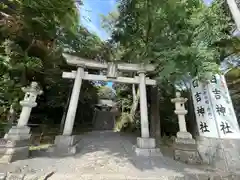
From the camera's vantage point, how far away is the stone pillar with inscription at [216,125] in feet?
14.5

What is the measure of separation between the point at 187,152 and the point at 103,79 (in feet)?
14.4

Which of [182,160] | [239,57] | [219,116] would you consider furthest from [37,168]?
[239,57]

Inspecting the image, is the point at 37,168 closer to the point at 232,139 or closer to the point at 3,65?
the point at 3,65

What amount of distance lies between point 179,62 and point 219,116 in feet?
7.98

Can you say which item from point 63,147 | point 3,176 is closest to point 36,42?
point 63,147

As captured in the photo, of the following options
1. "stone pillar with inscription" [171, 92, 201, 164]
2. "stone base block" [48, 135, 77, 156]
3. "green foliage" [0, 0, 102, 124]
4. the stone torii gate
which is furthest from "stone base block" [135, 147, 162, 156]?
"green foliage" [0, 0, 102, 124]

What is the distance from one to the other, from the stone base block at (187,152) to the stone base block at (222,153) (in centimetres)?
39

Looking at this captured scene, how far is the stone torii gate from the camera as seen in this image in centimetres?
492

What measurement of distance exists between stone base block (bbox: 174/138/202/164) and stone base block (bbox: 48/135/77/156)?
3906 millimetres

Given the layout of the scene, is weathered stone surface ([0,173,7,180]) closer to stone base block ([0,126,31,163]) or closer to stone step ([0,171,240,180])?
stone step ([0,171,240,180])

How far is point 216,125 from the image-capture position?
15.4ft

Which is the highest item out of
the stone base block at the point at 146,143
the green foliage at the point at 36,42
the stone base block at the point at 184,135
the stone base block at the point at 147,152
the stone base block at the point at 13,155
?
the green foliage at the point at 36,42

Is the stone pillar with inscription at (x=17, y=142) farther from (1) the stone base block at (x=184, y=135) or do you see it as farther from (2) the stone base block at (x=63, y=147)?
(1) the stone base block at (x=184, y=135)

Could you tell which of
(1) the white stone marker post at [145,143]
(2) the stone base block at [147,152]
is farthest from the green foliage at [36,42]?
(2) the stone base block at [147,152]
